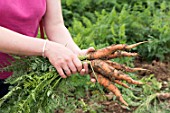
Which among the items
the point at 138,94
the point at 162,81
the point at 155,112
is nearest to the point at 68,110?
the point at 155,112

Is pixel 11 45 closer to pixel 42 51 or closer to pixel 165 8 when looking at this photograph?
pixel 42 51

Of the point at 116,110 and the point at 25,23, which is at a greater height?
the point at 25,23

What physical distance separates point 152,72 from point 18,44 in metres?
2.25

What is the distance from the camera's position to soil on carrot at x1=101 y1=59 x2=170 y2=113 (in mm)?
3670

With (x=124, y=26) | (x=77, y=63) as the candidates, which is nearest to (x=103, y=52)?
(x=77, y=63)

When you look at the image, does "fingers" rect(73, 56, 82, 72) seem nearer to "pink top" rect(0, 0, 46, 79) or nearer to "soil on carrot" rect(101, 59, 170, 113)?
"pink top" rect(0, 0, 46, 79)

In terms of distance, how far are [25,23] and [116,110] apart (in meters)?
1.54

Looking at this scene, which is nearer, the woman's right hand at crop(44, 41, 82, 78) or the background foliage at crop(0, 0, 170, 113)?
the woman's right hand at crop(44, 41, 82, 78)

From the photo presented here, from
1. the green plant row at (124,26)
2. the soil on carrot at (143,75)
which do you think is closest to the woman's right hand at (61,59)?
the soil on carrot at (143,75)

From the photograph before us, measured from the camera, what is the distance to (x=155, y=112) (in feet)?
11.2

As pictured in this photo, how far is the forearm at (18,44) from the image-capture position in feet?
6.80

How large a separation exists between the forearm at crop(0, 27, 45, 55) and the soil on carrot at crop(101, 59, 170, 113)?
5.31 ft

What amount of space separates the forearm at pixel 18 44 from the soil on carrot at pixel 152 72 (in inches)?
63.7

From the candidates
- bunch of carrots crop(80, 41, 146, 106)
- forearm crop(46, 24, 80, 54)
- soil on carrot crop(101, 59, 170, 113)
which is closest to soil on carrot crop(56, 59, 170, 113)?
soil on carrot crop(101, 59, 170, 113)
